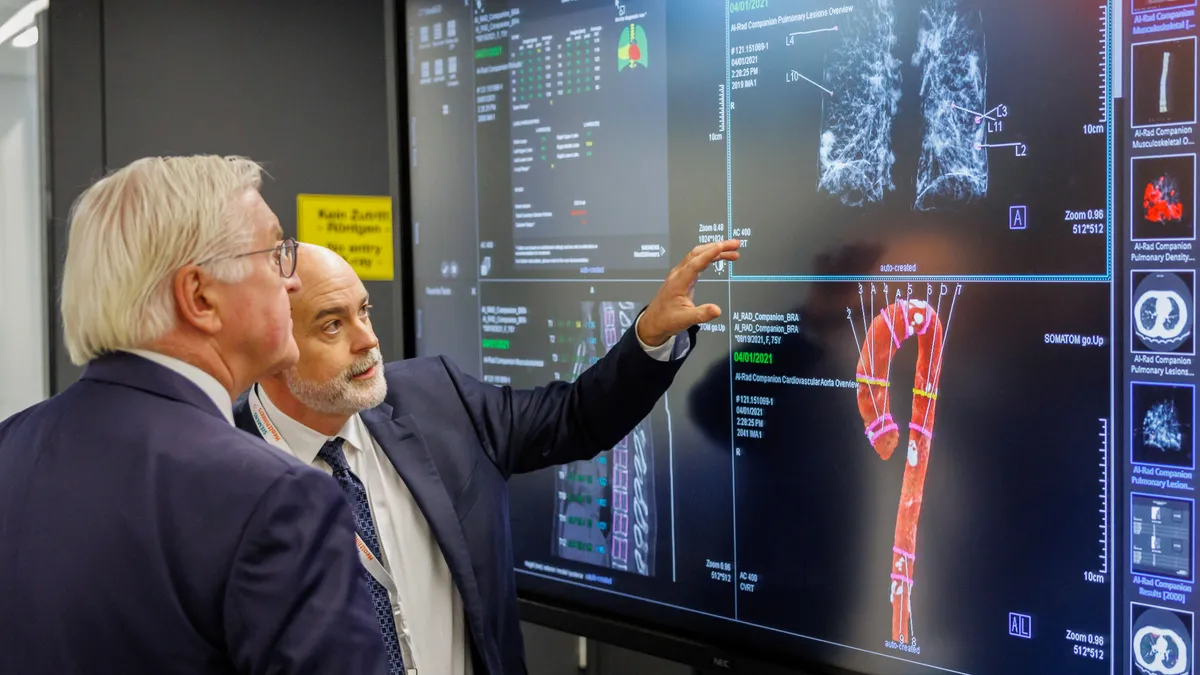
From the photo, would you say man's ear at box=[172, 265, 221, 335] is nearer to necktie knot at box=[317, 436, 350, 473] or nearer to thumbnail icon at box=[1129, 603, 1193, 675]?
necktie knot at box=[317, 436, 350, 473]

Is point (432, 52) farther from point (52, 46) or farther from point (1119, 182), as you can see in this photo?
point (1119, 182)

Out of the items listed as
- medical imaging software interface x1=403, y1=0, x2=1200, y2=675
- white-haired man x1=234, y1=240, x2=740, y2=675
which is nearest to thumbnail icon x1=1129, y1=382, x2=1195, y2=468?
medical imaging software interface x1=403, y1=0, x2=1200, y2=675

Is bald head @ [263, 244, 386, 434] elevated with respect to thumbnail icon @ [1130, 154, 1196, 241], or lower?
lower

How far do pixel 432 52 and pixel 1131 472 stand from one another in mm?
1678

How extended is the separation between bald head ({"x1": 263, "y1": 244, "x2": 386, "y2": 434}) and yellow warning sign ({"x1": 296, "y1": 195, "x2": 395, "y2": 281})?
2.66ft

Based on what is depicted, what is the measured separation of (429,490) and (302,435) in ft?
0.79

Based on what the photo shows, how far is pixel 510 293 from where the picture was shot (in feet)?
7.43

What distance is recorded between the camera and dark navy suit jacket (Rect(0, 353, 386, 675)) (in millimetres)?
1096

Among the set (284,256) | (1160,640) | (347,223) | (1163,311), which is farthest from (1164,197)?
(347,223)

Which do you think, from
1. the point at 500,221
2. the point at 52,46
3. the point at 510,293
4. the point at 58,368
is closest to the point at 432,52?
the point at 500,221

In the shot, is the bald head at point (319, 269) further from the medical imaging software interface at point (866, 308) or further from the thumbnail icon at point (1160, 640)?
the thumbnail icon at point (1160, 640)

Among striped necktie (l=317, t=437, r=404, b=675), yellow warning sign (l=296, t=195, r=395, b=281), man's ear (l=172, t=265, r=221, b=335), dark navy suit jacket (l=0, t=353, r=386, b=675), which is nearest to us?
dark navy suit jacket (l=0, t=353, r=386, b=675)

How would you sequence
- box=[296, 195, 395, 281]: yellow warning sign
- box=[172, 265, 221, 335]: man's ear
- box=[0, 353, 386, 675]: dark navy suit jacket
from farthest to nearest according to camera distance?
box=[296, 195, 395, 281]: yellow warning sign, box=[172, 265, 221, 335]: man's ear, box=[0, 353, 386, 675]: dark navy suit jacket

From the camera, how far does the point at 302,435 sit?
1.86m
